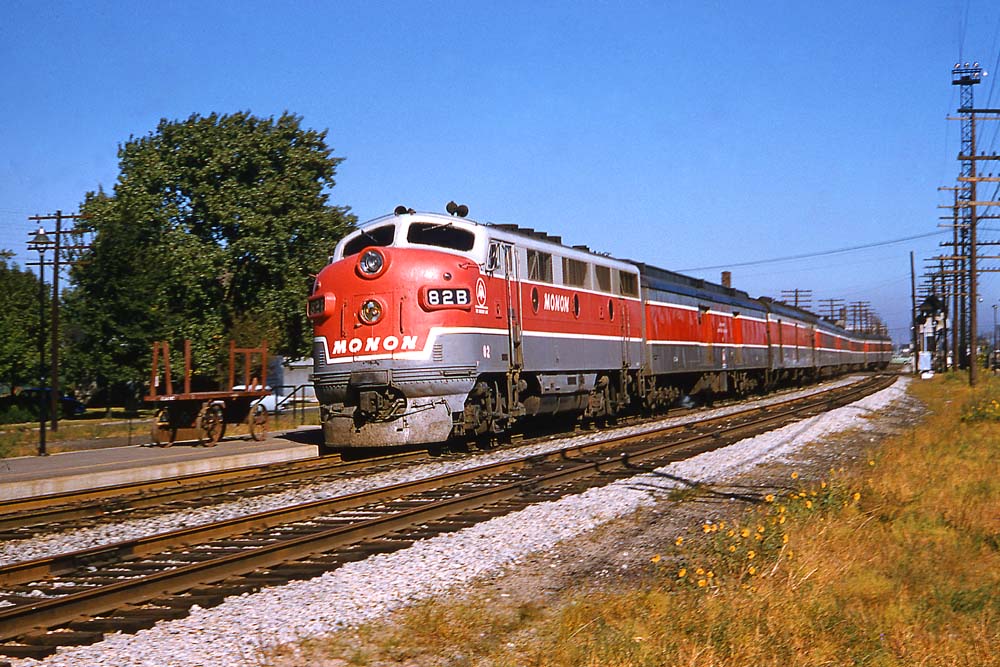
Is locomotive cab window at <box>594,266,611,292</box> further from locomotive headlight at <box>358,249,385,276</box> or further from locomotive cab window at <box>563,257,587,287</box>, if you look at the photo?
locomotive headlight at <box>358,249,385,276</box>

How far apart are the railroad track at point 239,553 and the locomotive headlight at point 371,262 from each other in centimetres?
411

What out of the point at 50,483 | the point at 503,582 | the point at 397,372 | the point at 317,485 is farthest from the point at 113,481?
the point at 503,582

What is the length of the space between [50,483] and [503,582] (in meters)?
9.54

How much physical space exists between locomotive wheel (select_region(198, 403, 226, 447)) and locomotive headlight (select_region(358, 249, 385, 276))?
594 centimetres

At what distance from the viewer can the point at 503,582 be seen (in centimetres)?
792

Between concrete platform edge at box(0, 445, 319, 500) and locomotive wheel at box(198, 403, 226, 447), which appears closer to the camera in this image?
concrete platform edge at box(0, 445, 319, 500)

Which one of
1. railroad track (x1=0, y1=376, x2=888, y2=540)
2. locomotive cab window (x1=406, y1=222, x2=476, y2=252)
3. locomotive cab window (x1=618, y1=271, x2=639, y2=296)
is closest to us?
railroad track (x1=0, y1=376, x2=888, y2=540)

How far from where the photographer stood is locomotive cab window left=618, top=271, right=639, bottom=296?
23219 mm

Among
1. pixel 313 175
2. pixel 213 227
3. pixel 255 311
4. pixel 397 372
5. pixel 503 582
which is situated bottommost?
pixel 503 582

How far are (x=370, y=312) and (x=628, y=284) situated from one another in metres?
9.75

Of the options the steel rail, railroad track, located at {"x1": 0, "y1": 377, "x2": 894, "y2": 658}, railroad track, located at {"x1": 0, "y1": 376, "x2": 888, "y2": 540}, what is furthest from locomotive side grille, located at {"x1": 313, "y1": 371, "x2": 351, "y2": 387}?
railroad track, located at {"x1": 0, "y1": 377, "x2": 894, "y2": 658}

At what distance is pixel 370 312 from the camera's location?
15852 mm

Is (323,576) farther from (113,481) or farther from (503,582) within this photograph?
(113,481)

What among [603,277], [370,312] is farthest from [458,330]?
[603,277]
